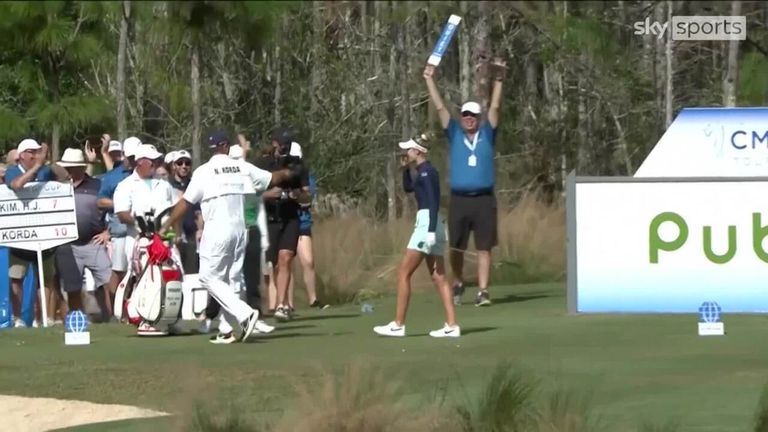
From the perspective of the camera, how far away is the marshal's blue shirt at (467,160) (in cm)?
1781

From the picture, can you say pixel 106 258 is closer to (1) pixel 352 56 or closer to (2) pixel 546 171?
(1) pixel 352 56

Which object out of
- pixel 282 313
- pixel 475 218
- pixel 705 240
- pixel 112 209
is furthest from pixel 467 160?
pixel 112 209

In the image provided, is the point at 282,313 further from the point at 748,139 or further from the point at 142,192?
the point at 748,139

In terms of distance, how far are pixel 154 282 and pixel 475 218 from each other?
3.46 meters

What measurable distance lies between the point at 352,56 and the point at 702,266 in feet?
44.1

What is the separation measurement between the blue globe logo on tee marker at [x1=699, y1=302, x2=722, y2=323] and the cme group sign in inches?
29.5

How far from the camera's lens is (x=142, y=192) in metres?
17.0

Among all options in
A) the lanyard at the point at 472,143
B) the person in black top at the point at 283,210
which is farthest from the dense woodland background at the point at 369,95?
the person in black top at the point at 283,210

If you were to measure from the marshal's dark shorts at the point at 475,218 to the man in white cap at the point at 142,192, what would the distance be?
2.76 metres

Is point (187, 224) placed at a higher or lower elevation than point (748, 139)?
lower

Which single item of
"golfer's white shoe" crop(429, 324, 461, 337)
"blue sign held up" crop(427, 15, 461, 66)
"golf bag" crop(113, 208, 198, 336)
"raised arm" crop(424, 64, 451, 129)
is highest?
"blue sign held up" crop(427, 15, 461, 66)

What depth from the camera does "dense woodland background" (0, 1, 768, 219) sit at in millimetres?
22297

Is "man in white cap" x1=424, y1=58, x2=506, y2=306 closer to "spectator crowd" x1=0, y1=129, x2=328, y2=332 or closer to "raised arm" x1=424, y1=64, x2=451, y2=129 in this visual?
"raised arm" x1=424, y1=64, x2=451, y2=129

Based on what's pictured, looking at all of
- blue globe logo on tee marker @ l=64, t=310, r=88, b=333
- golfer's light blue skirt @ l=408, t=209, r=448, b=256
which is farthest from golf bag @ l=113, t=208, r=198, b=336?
golfer's light blue skirt @ l=408, t=209, r=448, b=256
